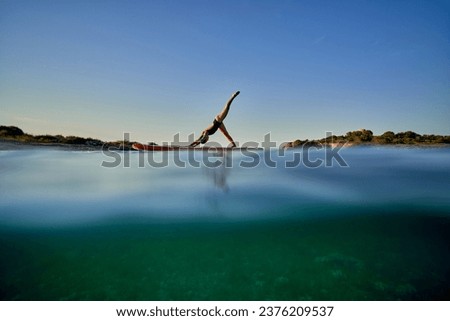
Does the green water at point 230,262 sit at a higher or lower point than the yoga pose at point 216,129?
lower

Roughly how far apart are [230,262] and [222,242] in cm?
90

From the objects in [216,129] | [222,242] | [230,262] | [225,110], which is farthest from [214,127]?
[230,262]

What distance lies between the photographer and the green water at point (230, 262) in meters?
Answer: 4.70

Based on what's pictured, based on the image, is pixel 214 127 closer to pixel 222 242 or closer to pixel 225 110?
pixel 225 110

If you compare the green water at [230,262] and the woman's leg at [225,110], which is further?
the woman's leg at [225,110]

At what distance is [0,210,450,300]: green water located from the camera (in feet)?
15.4

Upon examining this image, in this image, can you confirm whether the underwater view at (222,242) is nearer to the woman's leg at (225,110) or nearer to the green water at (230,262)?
the green water at (230,262)

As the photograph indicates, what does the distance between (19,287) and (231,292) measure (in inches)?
176

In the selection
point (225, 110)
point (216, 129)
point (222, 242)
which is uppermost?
point (225, 110)

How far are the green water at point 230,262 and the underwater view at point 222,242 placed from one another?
0.03 metres

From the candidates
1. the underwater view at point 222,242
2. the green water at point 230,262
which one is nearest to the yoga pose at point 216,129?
the underwater view at point 222,242

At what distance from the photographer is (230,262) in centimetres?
555

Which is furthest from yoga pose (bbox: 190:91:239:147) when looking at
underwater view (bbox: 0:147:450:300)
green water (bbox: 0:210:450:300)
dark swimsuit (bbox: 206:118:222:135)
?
green water (bbox: 0:210:450:300)

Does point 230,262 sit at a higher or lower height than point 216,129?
lower
